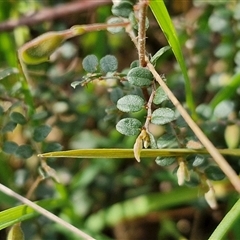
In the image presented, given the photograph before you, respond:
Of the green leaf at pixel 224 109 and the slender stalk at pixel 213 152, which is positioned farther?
the green leaf at pixel 224 109

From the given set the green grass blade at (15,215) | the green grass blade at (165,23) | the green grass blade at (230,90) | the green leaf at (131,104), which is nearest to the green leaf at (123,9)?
the green grass blade at (165,23)

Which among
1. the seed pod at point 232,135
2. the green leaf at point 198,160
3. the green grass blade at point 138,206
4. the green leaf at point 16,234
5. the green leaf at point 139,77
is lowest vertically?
the green grass blade at point 138,206

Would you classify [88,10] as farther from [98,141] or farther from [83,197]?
[83,197]

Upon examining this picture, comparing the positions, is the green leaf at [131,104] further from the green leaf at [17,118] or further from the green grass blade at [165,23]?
the green leaf at [17,118]

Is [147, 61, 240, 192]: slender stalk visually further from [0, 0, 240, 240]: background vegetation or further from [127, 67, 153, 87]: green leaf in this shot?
[0, 0, 240, 240]: background vegetation

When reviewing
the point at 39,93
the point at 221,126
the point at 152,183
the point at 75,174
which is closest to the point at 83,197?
the point at 75,174

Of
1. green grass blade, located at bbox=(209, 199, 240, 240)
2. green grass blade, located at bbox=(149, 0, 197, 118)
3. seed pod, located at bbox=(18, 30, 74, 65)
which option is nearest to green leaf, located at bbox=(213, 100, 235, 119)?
green grass blade, located at bbox=(149, 0, 197, 118)

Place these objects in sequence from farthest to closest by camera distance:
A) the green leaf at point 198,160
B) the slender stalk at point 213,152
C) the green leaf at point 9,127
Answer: the green leaf at point 9,127
the green leaf at point 198,160
the slender stalk at point 213,152
